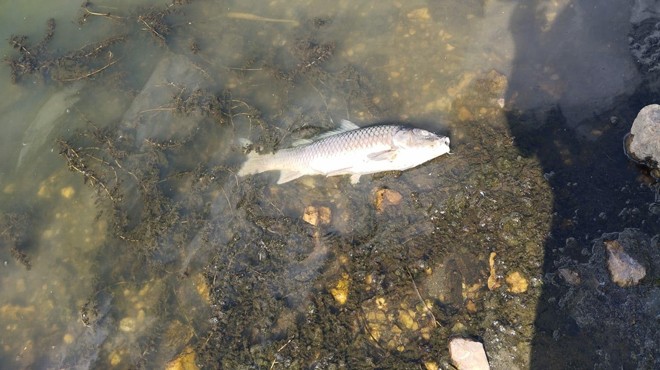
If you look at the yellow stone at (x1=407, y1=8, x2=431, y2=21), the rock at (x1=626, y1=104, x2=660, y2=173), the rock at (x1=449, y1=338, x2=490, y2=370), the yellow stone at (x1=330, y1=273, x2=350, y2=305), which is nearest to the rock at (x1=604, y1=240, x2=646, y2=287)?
the rock at (x1=626, y1=104, x2=660, y2=173)

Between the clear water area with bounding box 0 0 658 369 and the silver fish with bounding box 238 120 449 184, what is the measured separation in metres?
0.28

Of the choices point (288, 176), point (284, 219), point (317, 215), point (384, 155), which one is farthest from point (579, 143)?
point (284, 219)

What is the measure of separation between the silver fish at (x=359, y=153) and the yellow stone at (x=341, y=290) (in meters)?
1.40

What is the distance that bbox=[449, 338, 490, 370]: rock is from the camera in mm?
4648

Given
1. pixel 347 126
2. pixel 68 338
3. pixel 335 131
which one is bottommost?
pixel 68 338

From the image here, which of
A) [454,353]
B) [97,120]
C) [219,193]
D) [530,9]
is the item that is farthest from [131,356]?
[530,9]

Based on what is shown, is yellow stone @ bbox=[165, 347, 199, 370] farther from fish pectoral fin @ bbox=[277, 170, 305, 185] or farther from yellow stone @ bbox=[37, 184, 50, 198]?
yellow stone @ bbox=[37, 184, 50, 198]

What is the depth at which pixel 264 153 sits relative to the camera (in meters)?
6.28

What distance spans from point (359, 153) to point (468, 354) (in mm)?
2822

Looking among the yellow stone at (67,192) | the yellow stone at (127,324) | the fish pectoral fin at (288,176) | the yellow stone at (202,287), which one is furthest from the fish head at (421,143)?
→ the yellow stone at (67,192)

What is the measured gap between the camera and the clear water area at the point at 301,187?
512 cm

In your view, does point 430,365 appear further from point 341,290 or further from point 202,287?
point 202,287

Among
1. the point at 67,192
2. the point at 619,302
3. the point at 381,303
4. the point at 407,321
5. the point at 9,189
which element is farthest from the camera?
the point at 9,189

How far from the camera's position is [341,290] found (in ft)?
17.6
